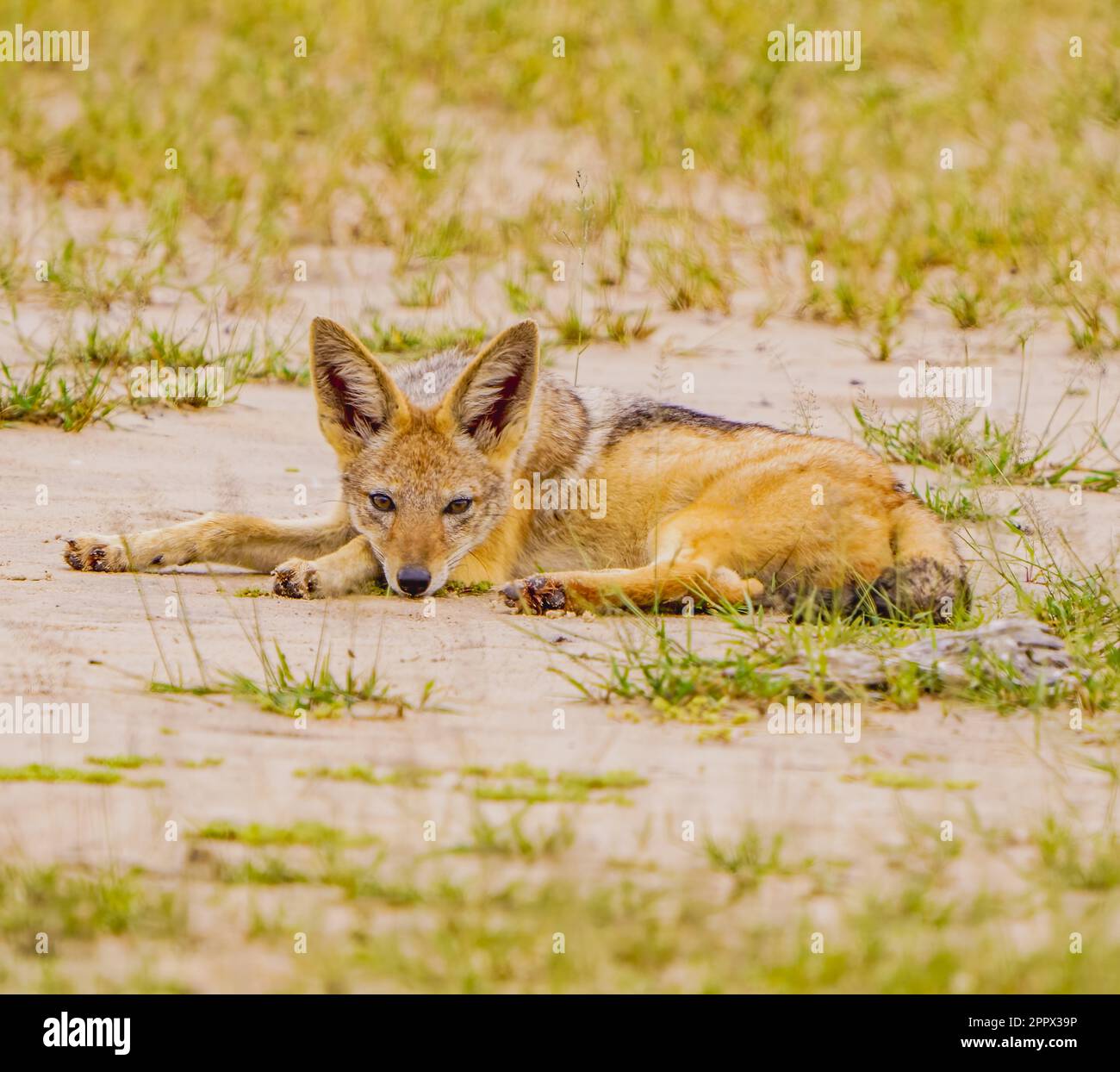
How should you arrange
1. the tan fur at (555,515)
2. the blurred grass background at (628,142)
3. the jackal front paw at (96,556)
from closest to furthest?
the tan fur at (555,515)
the jackal front paw at (96,556)
the blurred grass background at (628,142)

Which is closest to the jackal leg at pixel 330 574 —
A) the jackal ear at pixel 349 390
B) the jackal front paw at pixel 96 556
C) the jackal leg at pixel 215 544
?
the jackal leg at pixel 215 544

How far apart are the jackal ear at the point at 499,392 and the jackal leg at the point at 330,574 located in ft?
1.92

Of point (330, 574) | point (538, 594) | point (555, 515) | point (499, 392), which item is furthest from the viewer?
point (555, 515)

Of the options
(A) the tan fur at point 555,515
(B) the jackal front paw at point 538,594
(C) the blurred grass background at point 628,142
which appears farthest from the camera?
(C) the blurred grass background at point 628,142

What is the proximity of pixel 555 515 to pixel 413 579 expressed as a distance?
3.30 feet

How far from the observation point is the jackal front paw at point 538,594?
18.5ft

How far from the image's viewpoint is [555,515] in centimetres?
654

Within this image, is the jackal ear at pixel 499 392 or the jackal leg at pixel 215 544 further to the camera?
the jackal ear at pixel 499 392

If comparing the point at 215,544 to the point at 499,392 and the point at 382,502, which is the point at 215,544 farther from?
the point at 499,392

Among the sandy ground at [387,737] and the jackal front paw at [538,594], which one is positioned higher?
the jackal front paw at [538,594]

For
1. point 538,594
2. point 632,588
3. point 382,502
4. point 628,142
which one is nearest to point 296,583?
point 382,502

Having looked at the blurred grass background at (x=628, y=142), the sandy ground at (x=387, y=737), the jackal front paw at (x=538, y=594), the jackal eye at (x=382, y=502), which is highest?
the blurred grass background at (x=628, y=142)

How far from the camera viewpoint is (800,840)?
3.57 m

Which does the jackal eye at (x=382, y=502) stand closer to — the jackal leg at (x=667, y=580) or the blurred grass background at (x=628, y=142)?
the jackal leg at (x=667, y=580)
